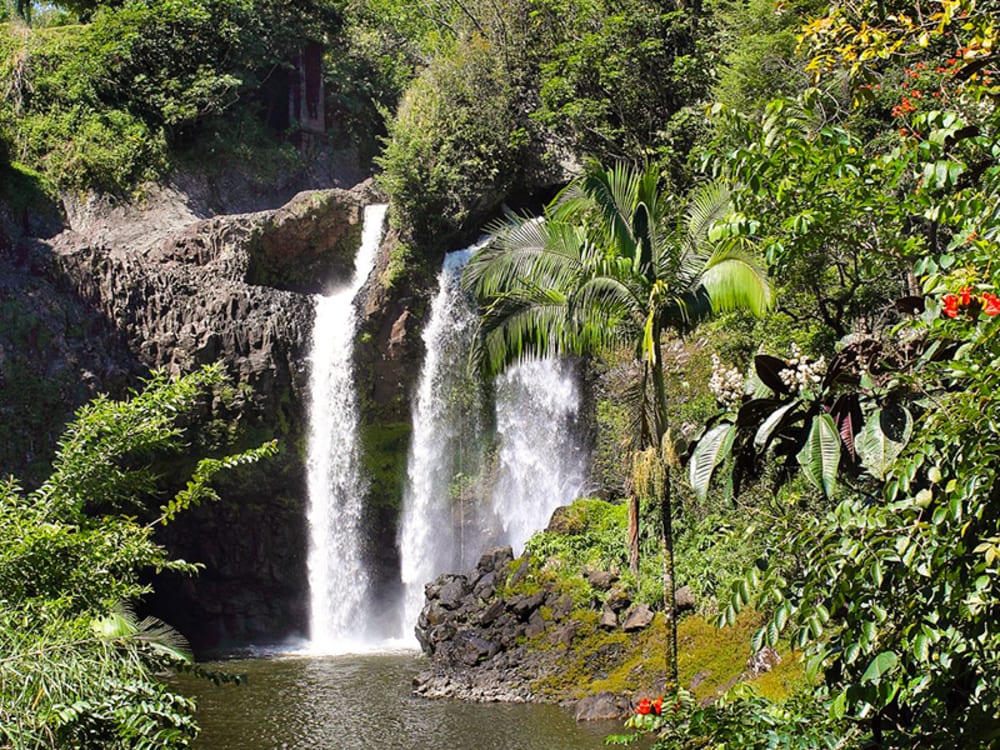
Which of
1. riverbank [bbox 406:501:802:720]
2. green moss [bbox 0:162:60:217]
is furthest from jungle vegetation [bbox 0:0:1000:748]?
riverbank [bbox 406:501:802:720]

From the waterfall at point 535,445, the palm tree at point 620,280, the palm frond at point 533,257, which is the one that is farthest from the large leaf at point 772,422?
the waterfall at point 535,445

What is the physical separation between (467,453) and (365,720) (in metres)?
10.8

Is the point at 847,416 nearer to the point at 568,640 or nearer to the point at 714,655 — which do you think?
the point at 714,655

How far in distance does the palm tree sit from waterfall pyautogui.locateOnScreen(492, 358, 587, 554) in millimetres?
11022

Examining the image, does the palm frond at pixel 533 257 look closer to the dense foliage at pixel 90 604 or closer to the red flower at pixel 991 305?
the dense foliage at pixel 90 604

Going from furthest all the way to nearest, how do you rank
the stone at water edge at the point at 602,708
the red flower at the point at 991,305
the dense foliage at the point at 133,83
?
1. the dense foliage at the point at 133,83
2. the stone at water edge at the point at 602,708
3. the red flower at the point at 991,305

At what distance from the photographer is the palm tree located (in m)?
10.5

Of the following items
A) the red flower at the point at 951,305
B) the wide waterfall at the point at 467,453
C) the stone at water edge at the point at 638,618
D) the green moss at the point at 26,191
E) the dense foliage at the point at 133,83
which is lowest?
the stone at water edge at the point at 638,618

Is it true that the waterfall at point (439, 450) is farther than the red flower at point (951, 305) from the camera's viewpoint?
Yes

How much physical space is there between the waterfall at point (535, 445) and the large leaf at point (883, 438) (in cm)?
1777

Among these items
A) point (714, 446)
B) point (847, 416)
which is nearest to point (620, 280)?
point (714, 446)

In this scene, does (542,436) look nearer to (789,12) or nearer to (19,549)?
(789,12)

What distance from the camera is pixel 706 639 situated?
47.4 feet

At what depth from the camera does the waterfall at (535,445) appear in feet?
73.5
